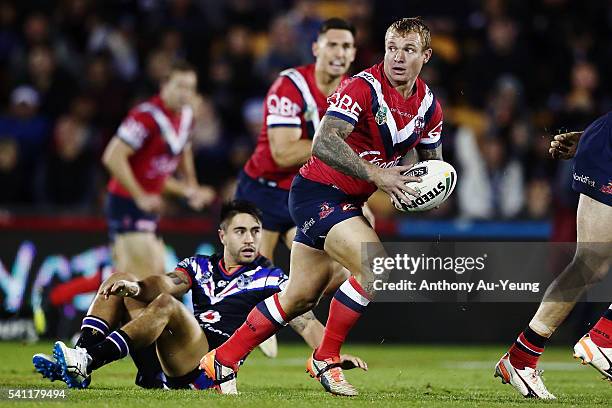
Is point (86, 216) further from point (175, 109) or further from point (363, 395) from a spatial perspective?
point (363, 395)

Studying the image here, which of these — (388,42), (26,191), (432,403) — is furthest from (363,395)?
(26,191)

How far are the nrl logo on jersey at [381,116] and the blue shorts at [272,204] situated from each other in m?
2.42

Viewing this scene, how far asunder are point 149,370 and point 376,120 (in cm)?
Answer: 217

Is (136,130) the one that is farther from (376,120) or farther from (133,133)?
(376,120)

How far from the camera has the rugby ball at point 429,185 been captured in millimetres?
6730

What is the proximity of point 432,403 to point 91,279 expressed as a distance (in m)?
6.64

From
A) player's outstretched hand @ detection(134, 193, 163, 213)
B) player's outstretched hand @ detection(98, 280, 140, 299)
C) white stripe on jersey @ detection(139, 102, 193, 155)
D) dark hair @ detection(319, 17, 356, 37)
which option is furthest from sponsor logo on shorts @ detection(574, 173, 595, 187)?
white stripe on jersey @ detection(139, 102, 193, 155)

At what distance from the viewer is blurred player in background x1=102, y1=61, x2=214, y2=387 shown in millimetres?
10828

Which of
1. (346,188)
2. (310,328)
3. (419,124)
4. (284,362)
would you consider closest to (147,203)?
(284,362)

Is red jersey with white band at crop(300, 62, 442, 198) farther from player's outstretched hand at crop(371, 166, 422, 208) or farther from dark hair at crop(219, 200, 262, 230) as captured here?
dark hair at crop(219, 200, 262, 230)

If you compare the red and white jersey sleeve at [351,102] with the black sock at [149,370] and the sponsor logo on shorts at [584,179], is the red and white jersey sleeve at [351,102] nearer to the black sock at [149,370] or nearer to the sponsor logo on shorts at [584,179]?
the sponsor logo on shorts at [584,179]

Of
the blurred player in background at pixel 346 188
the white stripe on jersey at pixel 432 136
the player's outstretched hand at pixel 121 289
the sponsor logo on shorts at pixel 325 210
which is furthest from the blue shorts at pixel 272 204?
the player's outstretched hand at pixel 121 289

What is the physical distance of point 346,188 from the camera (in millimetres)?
7082

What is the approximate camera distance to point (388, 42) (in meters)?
7.01
